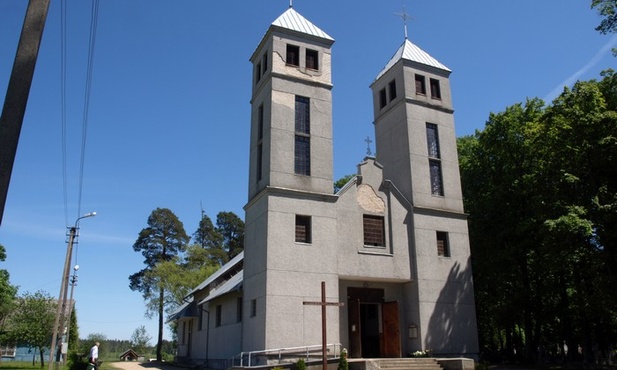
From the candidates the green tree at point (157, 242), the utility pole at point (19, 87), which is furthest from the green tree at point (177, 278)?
the utility pole at point (19, 87)

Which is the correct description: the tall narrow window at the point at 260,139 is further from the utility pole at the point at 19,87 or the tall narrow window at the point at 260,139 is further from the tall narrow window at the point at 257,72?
the utility pole at the point at 19,87

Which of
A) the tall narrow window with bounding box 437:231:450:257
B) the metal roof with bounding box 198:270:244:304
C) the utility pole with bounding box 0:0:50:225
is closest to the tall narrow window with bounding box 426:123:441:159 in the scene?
the tall narrow window with bounding box 437:231:450:257

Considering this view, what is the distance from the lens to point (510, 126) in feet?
96.1

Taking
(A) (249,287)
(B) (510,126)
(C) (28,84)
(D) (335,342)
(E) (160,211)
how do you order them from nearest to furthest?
(C) (28,84), (D) (335,342), (A) (249,287), (B) (510,126), (E) (160,211)

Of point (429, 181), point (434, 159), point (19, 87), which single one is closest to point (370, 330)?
point (429, 181)

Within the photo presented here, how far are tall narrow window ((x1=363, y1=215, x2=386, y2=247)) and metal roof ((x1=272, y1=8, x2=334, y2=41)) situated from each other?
9113 millimetres

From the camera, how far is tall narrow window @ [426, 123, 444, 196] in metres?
25.5

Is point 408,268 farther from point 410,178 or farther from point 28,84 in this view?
point 28,84

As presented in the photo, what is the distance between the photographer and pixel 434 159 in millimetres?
25719

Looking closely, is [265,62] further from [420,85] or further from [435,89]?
[435,89]

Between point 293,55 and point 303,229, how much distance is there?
8.58 meters

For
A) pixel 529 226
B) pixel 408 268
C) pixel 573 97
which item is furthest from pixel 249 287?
pixel 573 97

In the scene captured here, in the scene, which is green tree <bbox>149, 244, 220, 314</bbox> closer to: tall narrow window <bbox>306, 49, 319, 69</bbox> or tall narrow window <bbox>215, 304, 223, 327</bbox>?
tall narrow window <bbox>215, 304, 223, 327</bbox>

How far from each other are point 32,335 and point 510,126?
39.0m
